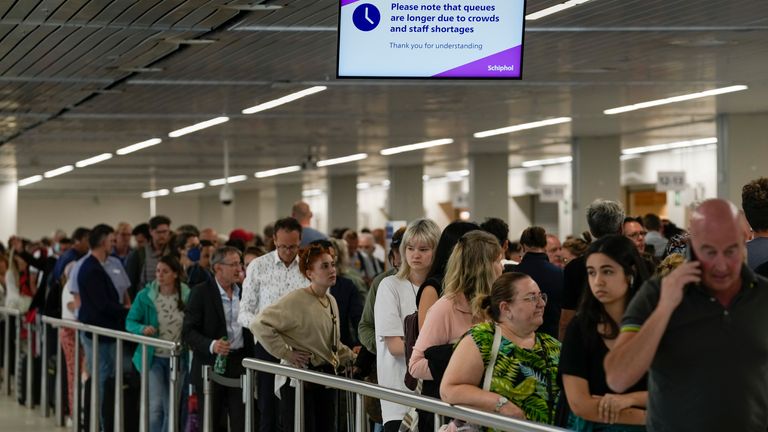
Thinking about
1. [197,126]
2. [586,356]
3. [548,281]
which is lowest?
[586,356]

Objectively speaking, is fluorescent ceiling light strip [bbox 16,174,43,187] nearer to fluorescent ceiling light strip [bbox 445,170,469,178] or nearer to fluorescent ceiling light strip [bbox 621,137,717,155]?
fluorescent ceiling light strip [bbox 445,170,469,178]

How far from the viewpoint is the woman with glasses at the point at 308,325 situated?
7410 mm

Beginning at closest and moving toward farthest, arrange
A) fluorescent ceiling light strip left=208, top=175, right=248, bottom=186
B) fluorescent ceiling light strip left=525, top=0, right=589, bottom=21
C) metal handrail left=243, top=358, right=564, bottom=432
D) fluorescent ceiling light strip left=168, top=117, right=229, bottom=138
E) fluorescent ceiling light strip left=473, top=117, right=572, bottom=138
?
metal handrail left=243, top=358, right=564, bottom=432, fluorescent ceiling light strip left=525, top=0, right=589, bottom=21, fluorescent ceiling light strip left=168, top=117, right=229, bottom=138, fluorescent ceiling light strip left=473, top=117, right=572, bottom=138, fluorescent ceiling light strip left=208, top=175, right=248, bottom=186

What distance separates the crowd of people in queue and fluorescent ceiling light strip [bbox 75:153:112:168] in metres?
13.6

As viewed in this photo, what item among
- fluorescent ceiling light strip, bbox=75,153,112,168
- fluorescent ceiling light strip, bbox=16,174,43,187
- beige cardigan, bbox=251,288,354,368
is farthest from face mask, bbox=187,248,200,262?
fluorescent ceiling light strip, bbox=16,174,43,187

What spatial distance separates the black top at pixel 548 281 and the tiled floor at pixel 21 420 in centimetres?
597

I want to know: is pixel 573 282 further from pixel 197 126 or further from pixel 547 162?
pixel 547 162

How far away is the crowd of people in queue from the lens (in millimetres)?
3555

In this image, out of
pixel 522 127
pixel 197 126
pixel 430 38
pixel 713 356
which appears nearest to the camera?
pixel 713 356

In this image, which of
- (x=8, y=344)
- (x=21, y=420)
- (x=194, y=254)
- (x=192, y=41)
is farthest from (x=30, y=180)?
(x=194, y=254)

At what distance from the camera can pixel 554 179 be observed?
3328 centimetres

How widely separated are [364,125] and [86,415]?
10.7 m

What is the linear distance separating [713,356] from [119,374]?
6516mm

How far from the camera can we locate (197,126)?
20.3m
